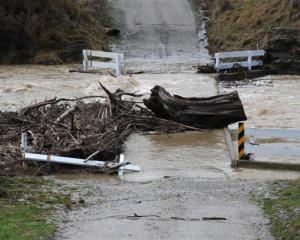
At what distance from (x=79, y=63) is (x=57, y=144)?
22.3 metres

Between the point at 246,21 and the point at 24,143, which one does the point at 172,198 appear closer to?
the point at 24,143

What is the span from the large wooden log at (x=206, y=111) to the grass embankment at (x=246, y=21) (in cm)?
1591

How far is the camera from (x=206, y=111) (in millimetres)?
20469

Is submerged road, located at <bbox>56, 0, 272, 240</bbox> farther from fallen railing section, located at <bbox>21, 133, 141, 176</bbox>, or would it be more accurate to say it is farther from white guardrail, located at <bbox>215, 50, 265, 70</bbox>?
white guardrail, located at <bbox>215, 50, 265, 70</bbox>

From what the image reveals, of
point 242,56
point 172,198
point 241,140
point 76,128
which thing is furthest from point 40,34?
point 172,198

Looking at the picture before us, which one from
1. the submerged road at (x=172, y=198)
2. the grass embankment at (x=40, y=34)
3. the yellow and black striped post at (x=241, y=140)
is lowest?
the submerged road at (x=172, y=198)

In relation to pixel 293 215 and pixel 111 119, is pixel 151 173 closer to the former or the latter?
pixel 111 119

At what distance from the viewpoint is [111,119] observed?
18.7 metres

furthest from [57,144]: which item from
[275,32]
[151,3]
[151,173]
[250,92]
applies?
[151,3]

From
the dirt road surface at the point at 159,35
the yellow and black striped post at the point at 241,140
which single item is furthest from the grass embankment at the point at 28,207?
the dirt road surface at the point at 159,35

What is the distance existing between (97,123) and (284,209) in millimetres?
8216

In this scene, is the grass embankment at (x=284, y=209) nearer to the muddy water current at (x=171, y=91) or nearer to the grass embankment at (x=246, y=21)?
the muddy water current at (x=171, y=91)

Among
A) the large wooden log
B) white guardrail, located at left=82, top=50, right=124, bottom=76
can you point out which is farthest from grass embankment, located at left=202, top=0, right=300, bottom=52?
the large wooden log

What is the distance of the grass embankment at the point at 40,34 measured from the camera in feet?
126
